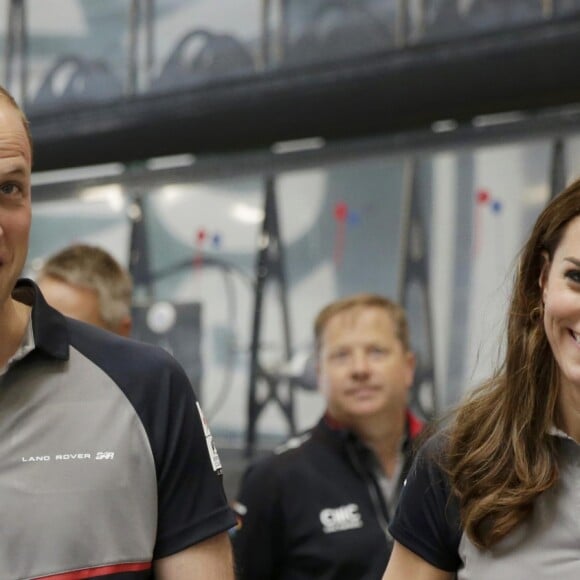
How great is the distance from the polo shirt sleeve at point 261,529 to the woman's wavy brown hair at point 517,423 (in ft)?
3.70

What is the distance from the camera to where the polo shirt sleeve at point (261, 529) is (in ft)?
8.82

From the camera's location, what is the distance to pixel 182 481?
60.2 inches

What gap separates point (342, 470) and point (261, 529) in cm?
26

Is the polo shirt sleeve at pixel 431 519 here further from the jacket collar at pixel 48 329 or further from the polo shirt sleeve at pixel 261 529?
the polo shirt sleeve at pixel 261 529

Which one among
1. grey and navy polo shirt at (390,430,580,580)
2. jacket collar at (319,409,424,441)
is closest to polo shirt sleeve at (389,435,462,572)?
grey and navy polo shirt at (390,430,580,580)

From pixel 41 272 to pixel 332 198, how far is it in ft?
9.04

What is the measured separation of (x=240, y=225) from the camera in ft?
19.2

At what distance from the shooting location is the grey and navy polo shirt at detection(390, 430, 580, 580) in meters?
1.53

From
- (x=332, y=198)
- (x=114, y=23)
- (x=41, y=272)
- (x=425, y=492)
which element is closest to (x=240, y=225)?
(x=332, y=198)

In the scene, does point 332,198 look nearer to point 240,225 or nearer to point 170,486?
point 240,225

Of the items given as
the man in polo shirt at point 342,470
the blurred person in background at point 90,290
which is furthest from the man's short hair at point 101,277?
the man in polo shirt at point 342,470

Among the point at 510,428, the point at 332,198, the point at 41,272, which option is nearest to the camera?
the point at 510,428

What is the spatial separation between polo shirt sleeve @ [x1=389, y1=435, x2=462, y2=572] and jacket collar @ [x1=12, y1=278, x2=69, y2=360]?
0.53m

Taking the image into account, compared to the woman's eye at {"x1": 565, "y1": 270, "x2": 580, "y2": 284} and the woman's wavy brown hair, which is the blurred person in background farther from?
the woman's eye at {"x1": 565, "y1": 270, "x2": 580, "y2": 284}
